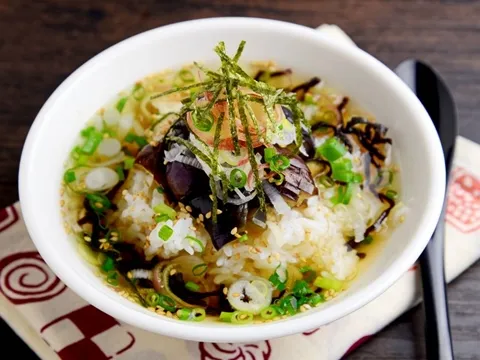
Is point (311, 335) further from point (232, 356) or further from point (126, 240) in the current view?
point (126, 240)

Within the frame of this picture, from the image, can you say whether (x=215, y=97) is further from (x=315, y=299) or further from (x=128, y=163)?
(x=315, y=299)

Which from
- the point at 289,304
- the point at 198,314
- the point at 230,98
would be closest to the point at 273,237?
the point at 289,304

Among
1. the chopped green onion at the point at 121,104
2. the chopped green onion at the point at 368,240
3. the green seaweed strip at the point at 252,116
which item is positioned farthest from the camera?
the chopped green onion at the point at 121,104

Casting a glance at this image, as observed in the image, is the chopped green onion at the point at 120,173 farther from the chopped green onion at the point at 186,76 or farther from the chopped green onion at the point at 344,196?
the chopped green onion at the point at 344,196

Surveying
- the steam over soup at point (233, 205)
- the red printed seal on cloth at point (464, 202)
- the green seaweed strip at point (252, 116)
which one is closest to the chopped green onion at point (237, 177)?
the steam over soup at point (233, 205)

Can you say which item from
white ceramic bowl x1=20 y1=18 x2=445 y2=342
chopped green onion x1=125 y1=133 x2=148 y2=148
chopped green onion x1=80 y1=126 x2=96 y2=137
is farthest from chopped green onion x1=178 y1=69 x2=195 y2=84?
chopped green onion x1=80 y1=126 x2=96 y2=137

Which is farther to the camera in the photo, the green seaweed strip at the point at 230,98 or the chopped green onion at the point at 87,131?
the chopped green onion at the point at 87,131

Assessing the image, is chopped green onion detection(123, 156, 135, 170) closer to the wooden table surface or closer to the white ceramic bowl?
the white ceramic bowl
